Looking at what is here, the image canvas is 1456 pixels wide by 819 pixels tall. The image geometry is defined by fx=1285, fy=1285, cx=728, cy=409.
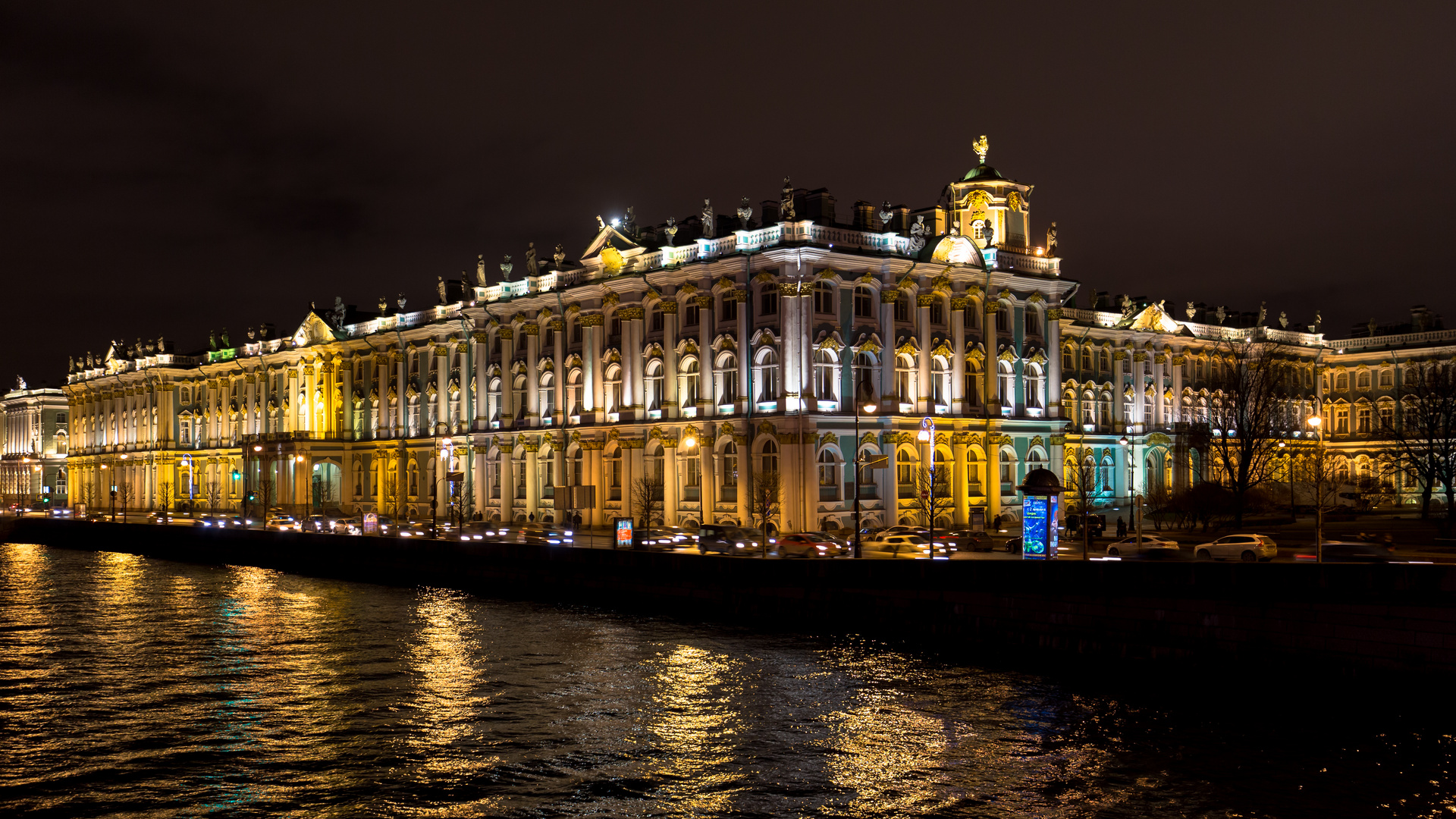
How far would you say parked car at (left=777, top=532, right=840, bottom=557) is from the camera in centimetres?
5406

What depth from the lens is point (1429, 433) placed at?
80938 millimetres

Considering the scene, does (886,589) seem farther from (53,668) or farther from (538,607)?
(53,668)

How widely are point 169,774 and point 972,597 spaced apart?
22768 millimetres

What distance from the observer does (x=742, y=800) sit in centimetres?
2317

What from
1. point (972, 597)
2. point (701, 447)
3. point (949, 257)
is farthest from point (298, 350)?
point (972, 597)

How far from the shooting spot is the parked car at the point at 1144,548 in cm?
5131

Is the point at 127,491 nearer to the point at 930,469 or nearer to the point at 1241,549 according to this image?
the point at 930,469

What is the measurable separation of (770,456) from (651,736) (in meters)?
41.5

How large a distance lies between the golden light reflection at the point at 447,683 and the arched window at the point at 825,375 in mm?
24805

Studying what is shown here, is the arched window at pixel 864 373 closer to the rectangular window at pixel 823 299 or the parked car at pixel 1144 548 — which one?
the rectangular window at pixel 823 299

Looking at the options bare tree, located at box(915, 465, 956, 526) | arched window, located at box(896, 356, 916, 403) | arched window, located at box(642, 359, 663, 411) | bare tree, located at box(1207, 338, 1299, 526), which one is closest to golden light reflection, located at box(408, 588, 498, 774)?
arched window, located at box(642, 359, 663, 411)

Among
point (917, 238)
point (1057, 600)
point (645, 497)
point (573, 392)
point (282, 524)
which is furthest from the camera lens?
point (282, 524)

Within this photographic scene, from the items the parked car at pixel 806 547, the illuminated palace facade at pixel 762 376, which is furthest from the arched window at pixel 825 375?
the parked car at pixel 806 547

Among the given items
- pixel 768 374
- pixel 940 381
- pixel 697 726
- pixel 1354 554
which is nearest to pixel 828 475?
pixel 768 374
